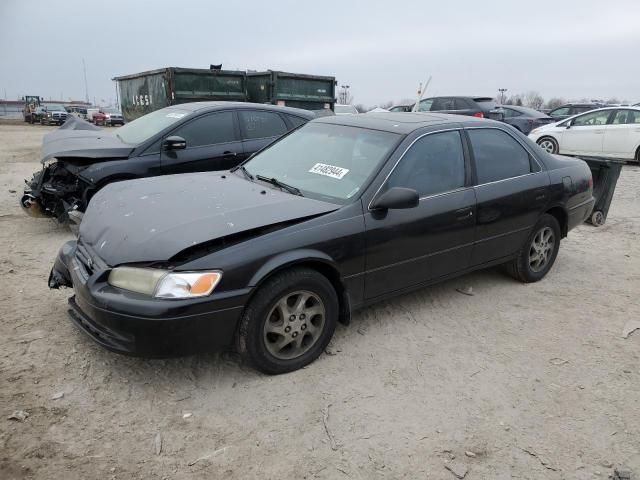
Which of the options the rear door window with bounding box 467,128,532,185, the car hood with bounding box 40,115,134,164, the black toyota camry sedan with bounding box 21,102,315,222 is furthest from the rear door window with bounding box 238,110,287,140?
the rear door window with bounding box 467,128,532,185

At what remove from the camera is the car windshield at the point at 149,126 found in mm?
6168

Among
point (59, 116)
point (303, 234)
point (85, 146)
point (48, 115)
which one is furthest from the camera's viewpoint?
point (48, 115)

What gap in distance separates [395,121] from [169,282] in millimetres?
2341

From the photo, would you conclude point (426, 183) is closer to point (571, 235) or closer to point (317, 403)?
point (317, 403)

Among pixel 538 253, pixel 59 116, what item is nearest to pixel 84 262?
pixel 538 253

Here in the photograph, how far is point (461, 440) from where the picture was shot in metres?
2.71

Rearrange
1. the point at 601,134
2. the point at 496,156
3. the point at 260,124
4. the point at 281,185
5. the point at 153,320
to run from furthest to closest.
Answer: the point at 601,134
the point at 260,124
the point at 496,156
the point at 281,185
the point at 153,320

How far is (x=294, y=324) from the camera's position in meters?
3.19

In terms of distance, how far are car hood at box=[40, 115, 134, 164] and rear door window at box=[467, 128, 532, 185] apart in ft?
12.8

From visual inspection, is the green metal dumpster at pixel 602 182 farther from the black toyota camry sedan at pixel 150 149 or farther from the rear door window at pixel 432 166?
the black toyota camry sedan at pixel 150 149

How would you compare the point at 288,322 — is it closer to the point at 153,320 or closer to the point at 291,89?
the point at 153,320

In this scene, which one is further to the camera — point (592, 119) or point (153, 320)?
point (592, 119)

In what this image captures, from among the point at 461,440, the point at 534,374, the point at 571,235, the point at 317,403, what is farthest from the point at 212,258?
the point at 571,235

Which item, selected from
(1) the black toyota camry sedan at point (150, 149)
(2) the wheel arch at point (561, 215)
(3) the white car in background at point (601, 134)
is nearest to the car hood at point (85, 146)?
(1) the black toyota camry sedan at point (150, 149)
